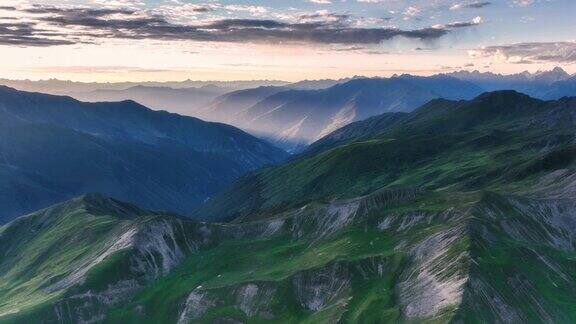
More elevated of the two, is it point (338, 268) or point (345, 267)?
point (345, 267)

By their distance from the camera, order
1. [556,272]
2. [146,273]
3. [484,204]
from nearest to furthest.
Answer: [556,272] < [484,204] < [146,273]

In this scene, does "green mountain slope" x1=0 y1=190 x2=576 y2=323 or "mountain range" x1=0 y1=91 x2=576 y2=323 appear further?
"mountain range" x1=0 y1=91 x2=576 y2=323

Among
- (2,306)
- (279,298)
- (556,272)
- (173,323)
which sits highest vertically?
(556,272)

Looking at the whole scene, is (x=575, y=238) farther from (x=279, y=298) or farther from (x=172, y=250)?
(x=172, y=250)

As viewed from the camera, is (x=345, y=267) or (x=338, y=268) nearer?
(x=345, y=267)

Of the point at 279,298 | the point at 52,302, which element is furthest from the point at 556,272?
the point at 52,302

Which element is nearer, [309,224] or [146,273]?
[146,273]

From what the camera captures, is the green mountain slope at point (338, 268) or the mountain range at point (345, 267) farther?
the mountain range at point (345, 267)

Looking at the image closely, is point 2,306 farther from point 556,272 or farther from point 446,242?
point 556,272

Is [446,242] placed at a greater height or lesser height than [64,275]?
greater

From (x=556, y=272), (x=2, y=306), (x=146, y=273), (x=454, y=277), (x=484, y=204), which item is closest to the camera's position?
(x=454, y=277)
